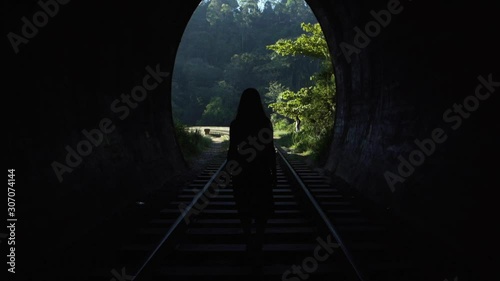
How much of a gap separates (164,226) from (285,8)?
11558 cm

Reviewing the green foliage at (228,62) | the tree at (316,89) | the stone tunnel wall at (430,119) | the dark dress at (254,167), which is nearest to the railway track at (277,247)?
the dark dress at (254,167)

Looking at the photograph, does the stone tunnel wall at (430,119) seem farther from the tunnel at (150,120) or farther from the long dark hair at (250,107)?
the long dark hair at (250,107)

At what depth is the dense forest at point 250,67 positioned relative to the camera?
1491cm

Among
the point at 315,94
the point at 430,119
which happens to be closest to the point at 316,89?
the point at 315,94

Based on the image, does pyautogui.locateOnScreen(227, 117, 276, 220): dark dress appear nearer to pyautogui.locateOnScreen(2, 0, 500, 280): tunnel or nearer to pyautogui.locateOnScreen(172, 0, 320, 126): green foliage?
pyautogui.locateOnScreen(2, 0, 500, 280): tunnel

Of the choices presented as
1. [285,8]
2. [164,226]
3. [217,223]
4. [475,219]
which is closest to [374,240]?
[475,219]

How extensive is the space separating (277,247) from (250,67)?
75044mm

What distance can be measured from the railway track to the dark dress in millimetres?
493

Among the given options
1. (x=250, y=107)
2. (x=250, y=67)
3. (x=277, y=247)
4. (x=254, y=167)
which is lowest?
(x=277, y=247)

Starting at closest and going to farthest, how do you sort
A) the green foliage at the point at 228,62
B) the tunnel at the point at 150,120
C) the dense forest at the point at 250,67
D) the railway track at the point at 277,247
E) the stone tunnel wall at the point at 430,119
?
the railway track at the point at 277,247 < the tunnel at the point at 150,120 < the stone tunnel wall at the point at 430,119 < the dense forest at the point at 250,67 < the green foliage at the point at 228,62

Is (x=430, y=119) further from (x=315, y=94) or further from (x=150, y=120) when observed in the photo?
(x=315, y=94)

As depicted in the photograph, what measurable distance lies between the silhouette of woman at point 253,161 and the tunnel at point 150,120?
158cm

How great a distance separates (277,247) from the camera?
350 cm

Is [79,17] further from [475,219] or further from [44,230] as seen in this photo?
[475,219]
